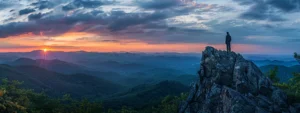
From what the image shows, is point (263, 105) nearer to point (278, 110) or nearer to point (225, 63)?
point (278, 110)

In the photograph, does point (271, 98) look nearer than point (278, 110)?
No

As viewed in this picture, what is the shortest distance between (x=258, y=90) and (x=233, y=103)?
281 inches

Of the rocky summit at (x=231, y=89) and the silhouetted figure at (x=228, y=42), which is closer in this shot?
the rocky summit at (x=231, y=89)

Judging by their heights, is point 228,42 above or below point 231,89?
above

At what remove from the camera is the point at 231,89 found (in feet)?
109

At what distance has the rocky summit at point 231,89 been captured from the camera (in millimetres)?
31969

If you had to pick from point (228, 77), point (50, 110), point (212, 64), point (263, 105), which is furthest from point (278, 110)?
point (50, 110)

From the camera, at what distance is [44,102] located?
5247 cm

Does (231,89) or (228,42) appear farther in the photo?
(228,42)

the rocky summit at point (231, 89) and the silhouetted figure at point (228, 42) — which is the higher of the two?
the silhouetted figure at point (228, 42)

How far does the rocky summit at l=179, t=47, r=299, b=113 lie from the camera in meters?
32.0

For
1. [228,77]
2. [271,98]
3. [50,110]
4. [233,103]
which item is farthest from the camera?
[50,110]

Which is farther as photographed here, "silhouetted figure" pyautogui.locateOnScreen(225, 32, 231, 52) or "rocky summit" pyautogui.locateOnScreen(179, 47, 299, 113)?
"silhouetted figure" pyautogui.locateOnScreen(225, 32, 231, 52)

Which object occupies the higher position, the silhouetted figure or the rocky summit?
the silhouetted figure
